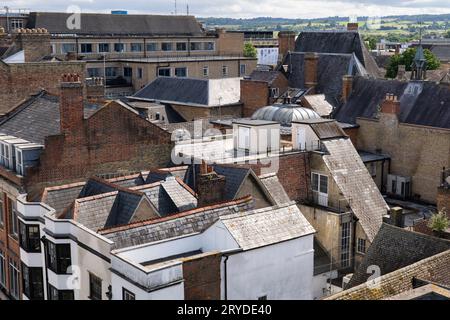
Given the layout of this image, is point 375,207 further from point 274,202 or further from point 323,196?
point 274,202

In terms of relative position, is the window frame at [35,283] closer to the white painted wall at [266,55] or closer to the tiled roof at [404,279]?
the tiled roof at [404,279]

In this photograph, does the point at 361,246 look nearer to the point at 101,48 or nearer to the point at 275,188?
the point at 275,188

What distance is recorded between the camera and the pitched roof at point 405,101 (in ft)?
152

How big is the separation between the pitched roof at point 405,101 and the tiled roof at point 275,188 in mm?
20654

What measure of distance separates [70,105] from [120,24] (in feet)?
227

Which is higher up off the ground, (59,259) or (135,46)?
(135,46)

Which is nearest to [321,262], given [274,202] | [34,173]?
[274,202]

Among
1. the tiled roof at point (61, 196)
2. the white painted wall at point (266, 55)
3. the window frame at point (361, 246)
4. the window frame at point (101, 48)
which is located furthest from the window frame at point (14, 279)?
the white painted wall at point (266, 55)

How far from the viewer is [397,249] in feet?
77.7

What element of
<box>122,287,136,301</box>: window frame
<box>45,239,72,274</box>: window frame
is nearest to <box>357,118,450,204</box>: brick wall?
<box>45,239,72,274</box>: window frame

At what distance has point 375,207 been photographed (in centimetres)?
3300

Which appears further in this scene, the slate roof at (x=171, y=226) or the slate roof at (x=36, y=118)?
the slate roof at (x=36, y=118)

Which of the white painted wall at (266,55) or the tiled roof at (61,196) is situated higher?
the white painted wall at (266,55)

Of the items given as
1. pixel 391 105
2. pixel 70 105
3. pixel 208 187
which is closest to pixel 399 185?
pixel 391 105
